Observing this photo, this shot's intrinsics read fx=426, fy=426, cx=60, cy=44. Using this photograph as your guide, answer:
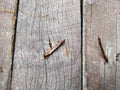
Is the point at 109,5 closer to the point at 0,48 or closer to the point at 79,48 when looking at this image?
the point at 79,48

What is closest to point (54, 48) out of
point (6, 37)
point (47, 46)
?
point (47, 46)

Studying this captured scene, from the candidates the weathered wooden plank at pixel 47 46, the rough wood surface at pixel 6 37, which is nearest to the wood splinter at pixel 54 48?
the weathered wooden plank at pixel 47 46

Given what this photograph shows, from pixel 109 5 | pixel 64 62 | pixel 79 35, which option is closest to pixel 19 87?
pixel 64 62

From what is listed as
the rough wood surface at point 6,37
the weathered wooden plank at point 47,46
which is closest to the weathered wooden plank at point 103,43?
the weathered wooden plank at point 47,46

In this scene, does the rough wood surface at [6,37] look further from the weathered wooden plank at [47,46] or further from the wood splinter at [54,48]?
the wood splinter at [54,48]

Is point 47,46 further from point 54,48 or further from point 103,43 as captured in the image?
point 103,43
